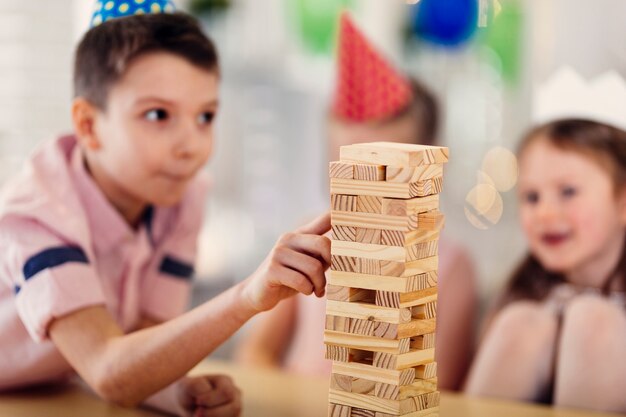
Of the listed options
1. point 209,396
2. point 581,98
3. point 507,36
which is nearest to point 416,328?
point 209,396

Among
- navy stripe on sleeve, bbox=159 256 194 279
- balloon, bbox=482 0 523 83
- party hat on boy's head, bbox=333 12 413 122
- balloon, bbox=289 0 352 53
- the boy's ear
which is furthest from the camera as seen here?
balloon, bbox=289 0 352 53

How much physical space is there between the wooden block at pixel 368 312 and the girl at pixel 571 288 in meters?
0.40

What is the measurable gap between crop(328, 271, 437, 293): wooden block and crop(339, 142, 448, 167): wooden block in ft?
0.30

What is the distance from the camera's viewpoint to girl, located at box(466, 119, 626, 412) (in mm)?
1061

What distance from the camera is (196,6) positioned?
179 centimetres

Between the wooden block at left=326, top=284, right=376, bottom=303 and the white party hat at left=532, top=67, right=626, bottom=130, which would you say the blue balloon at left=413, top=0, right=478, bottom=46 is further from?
the wooden block at left=326, top=284, right=376, bottom=303

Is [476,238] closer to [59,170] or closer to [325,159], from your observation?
[325,159]

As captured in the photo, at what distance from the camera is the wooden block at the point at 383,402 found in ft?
2.47

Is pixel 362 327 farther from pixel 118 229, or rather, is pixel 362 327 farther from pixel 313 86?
pixel 313 86

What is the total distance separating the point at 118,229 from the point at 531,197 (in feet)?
1.67

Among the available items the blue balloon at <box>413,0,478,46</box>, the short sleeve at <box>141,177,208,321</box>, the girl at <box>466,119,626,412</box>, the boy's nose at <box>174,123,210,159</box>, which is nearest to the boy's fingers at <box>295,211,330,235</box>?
the boy's nose at <box>174,123,210,159</box>

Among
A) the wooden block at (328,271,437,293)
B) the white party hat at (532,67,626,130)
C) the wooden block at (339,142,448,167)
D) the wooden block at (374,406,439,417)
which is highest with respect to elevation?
the white party hat at (532,67,626,130)

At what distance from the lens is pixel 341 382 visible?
78 centimetres

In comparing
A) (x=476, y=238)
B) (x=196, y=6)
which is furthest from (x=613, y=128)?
(x=196, y=6)
